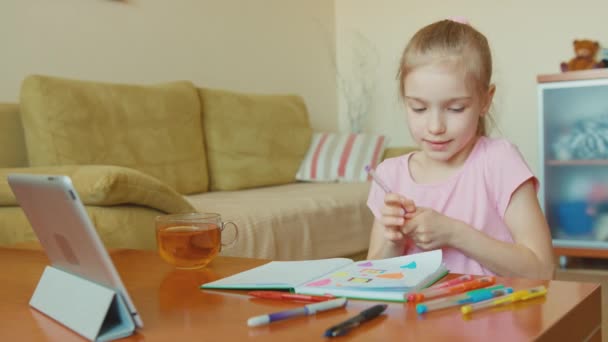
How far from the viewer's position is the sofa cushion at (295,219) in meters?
2.24

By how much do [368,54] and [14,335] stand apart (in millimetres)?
3901

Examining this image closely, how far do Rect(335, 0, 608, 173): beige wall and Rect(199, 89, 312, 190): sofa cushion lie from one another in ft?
3.24

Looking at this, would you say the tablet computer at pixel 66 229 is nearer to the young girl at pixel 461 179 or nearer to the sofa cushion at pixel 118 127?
the young girl at pixel 461 179

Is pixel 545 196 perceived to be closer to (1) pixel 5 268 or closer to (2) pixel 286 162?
(2) pixel 286 162

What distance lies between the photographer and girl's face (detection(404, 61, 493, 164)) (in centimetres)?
114

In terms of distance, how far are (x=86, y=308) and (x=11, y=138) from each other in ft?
6.42

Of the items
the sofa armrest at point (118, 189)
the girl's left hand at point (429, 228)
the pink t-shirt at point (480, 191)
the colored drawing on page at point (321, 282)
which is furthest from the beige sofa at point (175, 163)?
the colored drawing on page at point (321, 282)

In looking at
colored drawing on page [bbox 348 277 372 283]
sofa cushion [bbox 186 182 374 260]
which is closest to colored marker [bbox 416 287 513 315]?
colored drawing on page [bbox 348 277 372 283]

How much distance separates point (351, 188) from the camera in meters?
3.06

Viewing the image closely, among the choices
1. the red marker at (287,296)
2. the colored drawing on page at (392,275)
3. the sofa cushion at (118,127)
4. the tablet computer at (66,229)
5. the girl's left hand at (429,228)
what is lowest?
the sofa cushion at (118,127)

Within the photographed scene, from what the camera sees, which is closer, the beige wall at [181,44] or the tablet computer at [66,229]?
the tablet computer at [66,229]

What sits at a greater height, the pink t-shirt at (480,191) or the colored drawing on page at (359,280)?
the colored drawing on page at (359,280)

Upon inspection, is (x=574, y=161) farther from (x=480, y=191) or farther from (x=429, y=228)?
(x=429, y=228)

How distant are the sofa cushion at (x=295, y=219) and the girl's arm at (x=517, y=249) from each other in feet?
3.25
